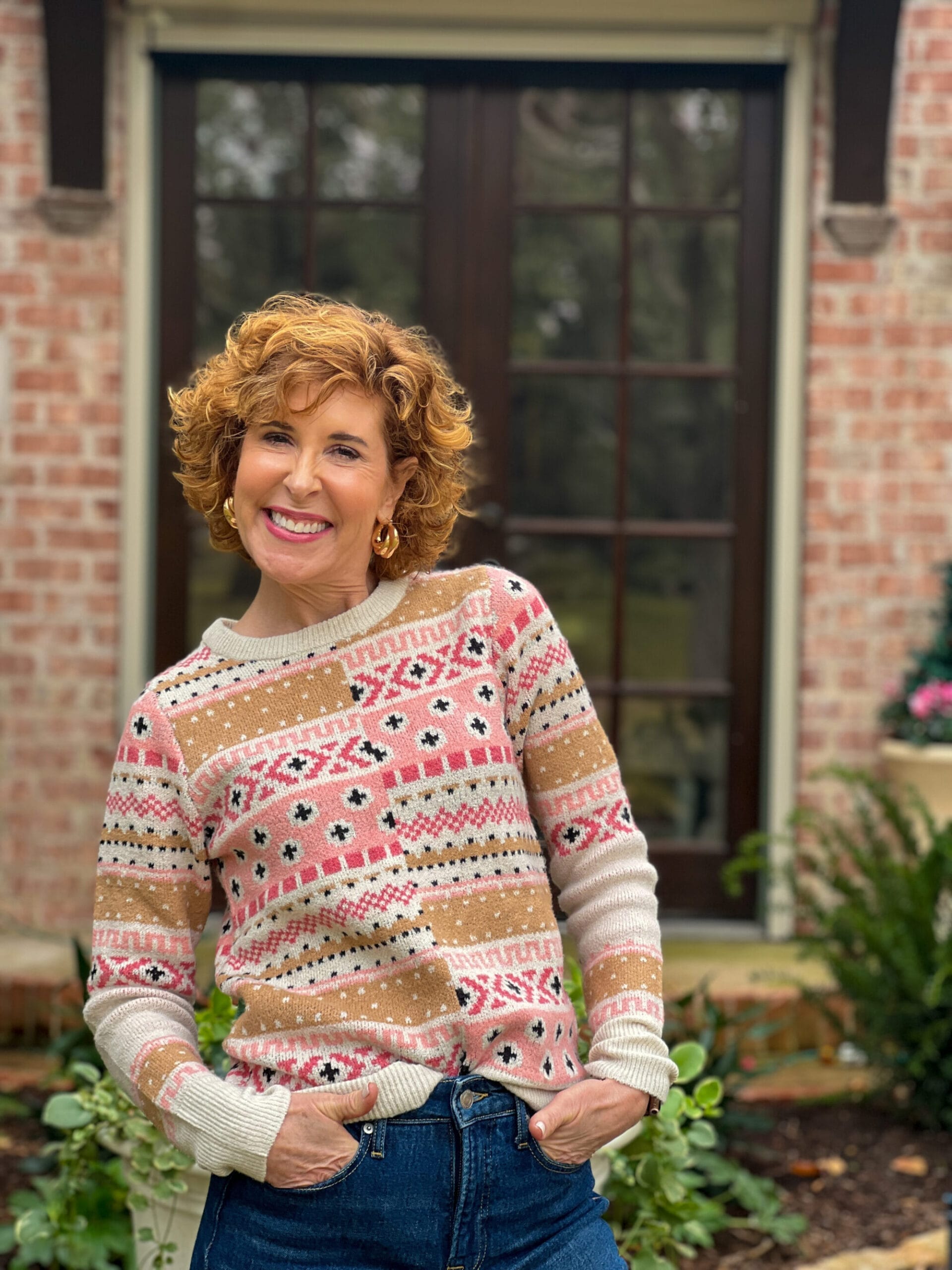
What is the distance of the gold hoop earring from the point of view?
4.70 ft

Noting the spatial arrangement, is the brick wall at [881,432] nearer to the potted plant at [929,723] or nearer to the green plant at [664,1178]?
the potted plant at [929,723]

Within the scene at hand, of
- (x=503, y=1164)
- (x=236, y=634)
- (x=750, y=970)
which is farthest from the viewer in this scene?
(x=750, y=970)

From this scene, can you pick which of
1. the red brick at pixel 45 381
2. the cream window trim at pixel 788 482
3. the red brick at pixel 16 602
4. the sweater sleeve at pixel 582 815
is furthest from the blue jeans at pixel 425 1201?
the red brick at pixel 45 381

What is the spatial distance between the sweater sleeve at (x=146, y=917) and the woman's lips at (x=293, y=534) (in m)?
0.19

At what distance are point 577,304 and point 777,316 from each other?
0.59 meters

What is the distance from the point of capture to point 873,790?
130 inches

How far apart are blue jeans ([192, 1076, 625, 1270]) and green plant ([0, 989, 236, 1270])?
0.47 m

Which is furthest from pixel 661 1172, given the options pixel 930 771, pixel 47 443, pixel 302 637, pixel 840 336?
pixel 47 443

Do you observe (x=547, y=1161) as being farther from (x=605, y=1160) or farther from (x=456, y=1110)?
(x=605, y=1160)

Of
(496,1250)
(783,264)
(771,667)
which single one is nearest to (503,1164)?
(496,1250)

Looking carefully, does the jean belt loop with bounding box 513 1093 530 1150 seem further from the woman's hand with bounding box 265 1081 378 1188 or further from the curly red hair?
the curly red hair

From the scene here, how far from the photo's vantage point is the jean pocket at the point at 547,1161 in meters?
1.29

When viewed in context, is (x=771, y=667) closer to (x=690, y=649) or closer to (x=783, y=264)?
(x=690, y=649)

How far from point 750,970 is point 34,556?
2.32 metres
